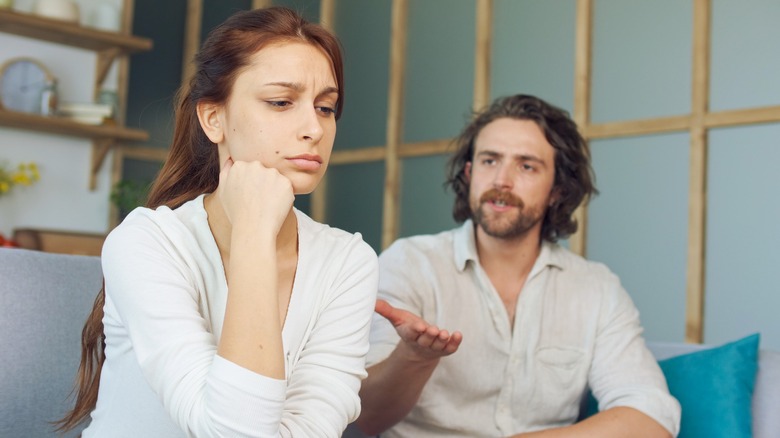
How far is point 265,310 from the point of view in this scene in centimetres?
116

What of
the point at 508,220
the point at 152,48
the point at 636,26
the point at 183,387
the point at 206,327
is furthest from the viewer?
the point at 152,48

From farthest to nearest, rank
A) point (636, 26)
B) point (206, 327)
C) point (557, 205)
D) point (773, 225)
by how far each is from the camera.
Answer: point (636, 26) → point (773, 225) → point (557, 205) → point (206, 327)

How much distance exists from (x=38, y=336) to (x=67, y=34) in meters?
3.60

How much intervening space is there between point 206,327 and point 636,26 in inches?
118

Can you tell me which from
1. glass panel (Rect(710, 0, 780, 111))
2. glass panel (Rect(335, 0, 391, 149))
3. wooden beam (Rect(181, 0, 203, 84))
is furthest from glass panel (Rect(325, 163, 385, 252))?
glass panel (Rect(710, 0, 780, 111))

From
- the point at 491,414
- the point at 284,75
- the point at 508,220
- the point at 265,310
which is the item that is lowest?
the point at 491,414

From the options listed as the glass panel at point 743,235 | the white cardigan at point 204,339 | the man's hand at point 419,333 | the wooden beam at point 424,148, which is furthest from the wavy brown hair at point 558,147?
the wooden beam at point 424,148

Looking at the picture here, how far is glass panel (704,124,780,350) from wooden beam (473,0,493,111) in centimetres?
119

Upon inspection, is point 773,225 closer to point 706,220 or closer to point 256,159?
point 706,220

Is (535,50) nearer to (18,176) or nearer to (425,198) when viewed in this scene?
(425,198)

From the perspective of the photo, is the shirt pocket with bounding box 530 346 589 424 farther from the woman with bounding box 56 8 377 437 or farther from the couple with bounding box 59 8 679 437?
the woman with bounding box 56 8 377 437

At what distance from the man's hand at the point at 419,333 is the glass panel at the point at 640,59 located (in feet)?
7.79

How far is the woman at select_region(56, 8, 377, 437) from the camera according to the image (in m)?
1.14

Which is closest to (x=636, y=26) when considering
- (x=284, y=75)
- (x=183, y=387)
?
(x=284, y=75)
